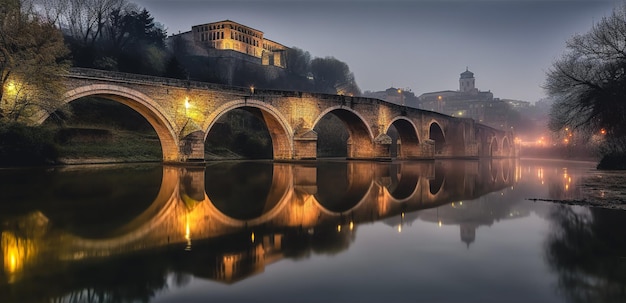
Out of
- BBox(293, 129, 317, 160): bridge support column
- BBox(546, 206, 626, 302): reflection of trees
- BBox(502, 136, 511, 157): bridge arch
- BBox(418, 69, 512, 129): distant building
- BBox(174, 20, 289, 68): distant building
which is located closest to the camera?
BBox(546, 206, 626, 302): reflection of trees

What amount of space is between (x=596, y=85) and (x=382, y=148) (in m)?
18.0

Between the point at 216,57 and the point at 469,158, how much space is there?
48.1 m

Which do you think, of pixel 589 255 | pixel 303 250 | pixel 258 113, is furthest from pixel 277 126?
pixel 589 255

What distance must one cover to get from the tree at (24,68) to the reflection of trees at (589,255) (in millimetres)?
21092

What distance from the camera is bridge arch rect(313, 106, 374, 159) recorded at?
36.6 m

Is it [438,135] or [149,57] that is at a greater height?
[149,57]

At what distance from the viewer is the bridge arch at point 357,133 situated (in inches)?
1442

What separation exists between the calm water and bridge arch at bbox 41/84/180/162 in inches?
460

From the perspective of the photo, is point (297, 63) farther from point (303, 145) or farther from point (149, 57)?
point (303, 145)

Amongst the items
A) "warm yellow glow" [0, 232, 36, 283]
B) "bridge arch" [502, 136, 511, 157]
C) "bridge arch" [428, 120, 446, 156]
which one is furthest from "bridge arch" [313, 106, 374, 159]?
"bridge arch" [502, 136, 511, 157]

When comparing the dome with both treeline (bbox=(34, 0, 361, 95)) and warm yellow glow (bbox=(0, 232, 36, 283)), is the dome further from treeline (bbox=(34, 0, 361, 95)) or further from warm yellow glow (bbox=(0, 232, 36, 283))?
warm yellow glow (bbox=(0, 232, 36, 283))

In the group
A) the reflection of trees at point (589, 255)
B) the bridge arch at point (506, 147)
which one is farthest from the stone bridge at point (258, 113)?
the bridge arch at point (506, 147)

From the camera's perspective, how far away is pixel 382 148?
36875mm

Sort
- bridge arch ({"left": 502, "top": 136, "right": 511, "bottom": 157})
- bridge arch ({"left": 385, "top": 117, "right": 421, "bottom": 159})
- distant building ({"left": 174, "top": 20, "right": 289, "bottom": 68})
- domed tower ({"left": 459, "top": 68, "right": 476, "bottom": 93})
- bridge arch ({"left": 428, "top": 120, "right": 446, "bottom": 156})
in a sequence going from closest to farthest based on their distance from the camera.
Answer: bridge arch ({"left": 385, "top": 117, "right": 421, "bottom": 159}), bridge arch ({"left": 428, "top": 120, "right": 446, "bottom": 156}), distant building ({"left": 174, "top": 20, "right": 289, "bottom": 68}), bridge arch ({"left": 502, "top": 136, "right": 511, "bottom": 157}), domed tower ({"left": 459, "top": 68, "right": 476, "bottom": 93})
